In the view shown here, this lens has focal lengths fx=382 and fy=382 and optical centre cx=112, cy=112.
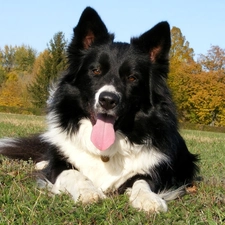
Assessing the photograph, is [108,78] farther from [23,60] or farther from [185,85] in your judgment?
[23,60]

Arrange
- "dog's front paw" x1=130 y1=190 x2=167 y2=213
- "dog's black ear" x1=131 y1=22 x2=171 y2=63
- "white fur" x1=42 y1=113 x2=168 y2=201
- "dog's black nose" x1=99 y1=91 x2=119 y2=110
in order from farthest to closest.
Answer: "dog's black ear" x1=131 y1=22 x2=171 y2=63
"white fur" x1=42 y1=113 x2=168 y2=201
"dog's black nose" x1=99 y1=91 x2=119 y2=110
"dog's front paw" x1=130 y1=190 x2=167 y2=213

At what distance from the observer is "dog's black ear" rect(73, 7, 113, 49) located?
183 inches

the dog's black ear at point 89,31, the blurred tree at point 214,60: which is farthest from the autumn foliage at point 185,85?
the dog's black ear at point 89,31

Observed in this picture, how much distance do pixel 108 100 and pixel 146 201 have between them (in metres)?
1.12

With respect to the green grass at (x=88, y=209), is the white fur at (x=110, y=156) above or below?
above

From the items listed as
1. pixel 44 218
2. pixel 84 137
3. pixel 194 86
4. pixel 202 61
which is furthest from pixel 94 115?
pixel 202 61

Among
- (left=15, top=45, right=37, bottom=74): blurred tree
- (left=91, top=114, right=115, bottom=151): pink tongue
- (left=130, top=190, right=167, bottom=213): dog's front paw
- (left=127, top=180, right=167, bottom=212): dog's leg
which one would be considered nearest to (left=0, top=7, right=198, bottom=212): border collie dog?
(left=91, top=114, right=115, bottom=151): pink tongue

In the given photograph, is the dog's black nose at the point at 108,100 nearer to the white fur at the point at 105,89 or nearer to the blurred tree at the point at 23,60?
the white fur at the point at 105,89

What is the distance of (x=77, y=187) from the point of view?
3.82 metres

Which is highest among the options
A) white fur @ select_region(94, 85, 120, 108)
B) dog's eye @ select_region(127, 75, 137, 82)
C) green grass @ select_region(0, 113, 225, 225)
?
dog's eye @ select_region(127, 75, 137, 82)

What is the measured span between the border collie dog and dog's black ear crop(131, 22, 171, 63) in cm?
1

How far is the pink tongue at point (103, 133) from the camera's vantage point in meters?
4.30

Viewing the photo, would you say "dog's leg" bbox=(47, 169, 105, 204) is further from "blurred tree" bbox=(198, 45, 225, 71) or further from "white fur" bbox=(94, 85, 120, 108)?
"blurred tree" bbox=(198, 45, 225, 71)

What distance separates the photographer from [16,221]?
2.86 metres
